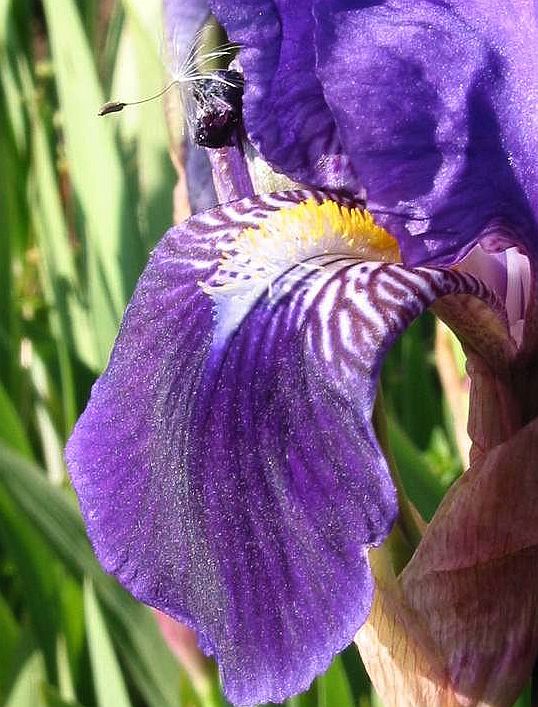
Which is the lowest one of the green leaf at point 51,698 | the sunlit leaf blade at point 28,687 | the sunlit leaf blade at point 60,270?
the sunlit leaf blade at point 28,687

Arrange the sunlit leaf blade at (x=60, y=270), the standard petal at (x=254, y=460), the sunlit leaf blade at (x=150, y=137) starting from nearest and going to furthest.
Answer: the standard petal at (x=254, y=460), the sunlit leaf blade at (x=150, y=137), the sunlit leaf blade at (x=60, y=270)

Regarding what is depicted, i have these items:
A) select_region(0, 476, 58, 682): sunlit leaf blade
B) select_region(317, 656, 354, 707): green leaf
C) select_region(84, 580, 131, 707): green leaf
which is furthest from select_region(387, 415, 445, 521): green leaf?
select_region(0, 476, 58, 682): sunlit leaf blade

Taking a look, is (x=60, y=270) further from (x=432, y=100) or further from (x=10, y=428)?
(x=432, y=100)

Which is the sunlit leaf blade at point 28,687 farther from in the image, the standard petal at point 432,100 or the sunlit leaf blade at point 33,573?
the standard petal at point 432,100

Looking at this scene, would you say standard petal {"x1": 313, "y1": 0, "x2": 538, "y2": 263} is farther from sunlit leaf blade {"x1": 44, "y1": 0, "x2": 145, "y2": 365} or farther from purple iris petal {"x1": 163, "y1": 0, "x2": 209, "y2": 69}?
sunlit leaf blade {"x1": 44, "y1": 0, "x2": 145, "y2": 365}

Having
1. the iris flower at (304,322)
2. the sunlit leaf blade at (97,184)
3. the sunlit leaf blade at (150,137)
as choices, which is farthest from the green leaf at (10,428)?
the iris flower at (304,322)

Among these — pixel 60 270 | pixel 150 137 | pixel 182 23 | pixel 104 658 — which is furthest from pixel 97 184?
pixel 104 658
